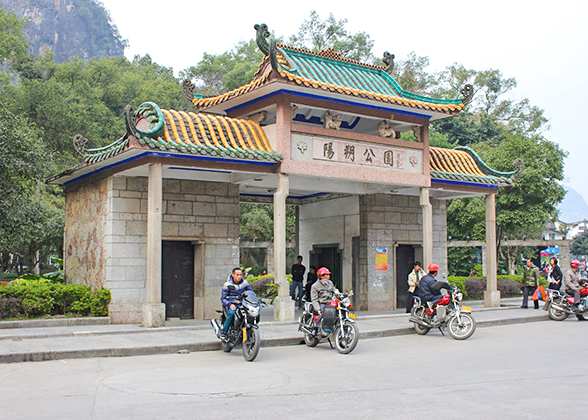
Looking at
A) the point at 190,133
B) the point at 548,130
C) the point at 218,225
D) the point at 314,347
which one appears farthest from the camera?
the point at 548,130

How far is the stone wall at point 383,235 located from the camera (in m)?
18.1

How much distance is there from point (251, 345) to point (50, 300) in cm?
599

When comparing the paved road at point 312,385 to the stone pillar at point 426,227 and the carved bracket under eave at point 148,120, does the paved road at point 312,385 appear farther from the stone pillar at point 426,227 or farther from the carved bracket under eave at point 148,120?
the stone pillar at point 426,227

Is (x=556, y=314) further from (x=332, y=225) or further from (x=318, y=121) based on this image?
(x=318, y=121)

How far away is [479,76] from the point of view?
50.8 metres

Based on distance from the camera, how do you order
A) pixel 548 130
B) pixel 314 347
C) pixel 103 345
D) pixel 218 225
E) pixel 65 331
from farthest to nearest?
1. pixel 548 130
2. pixel 218 225
3. pixel 65 331
4. pixel 314 347
5. pixel 103 345

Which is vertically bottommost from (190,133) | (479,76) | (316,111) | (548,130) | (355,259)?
(355,259)

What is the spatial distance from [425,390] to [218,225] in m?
8.84

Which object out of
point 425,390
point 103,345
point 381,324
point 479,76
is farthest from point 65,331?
point 479,76

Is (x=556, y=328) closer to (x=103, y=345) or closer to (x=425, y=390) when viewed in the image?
(x=425, y=390)

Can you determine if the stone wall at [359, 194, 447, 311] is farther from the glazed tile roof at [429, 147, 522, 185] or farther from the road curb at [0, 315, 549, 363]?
the road curb at [0, 315, 549, 363]

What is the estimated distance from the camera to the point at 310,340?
439 inches

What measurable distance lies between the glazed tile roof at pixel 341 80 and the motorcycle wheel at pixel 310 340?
18.9 feet

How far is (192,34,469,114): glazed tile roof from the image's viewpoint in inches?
565
